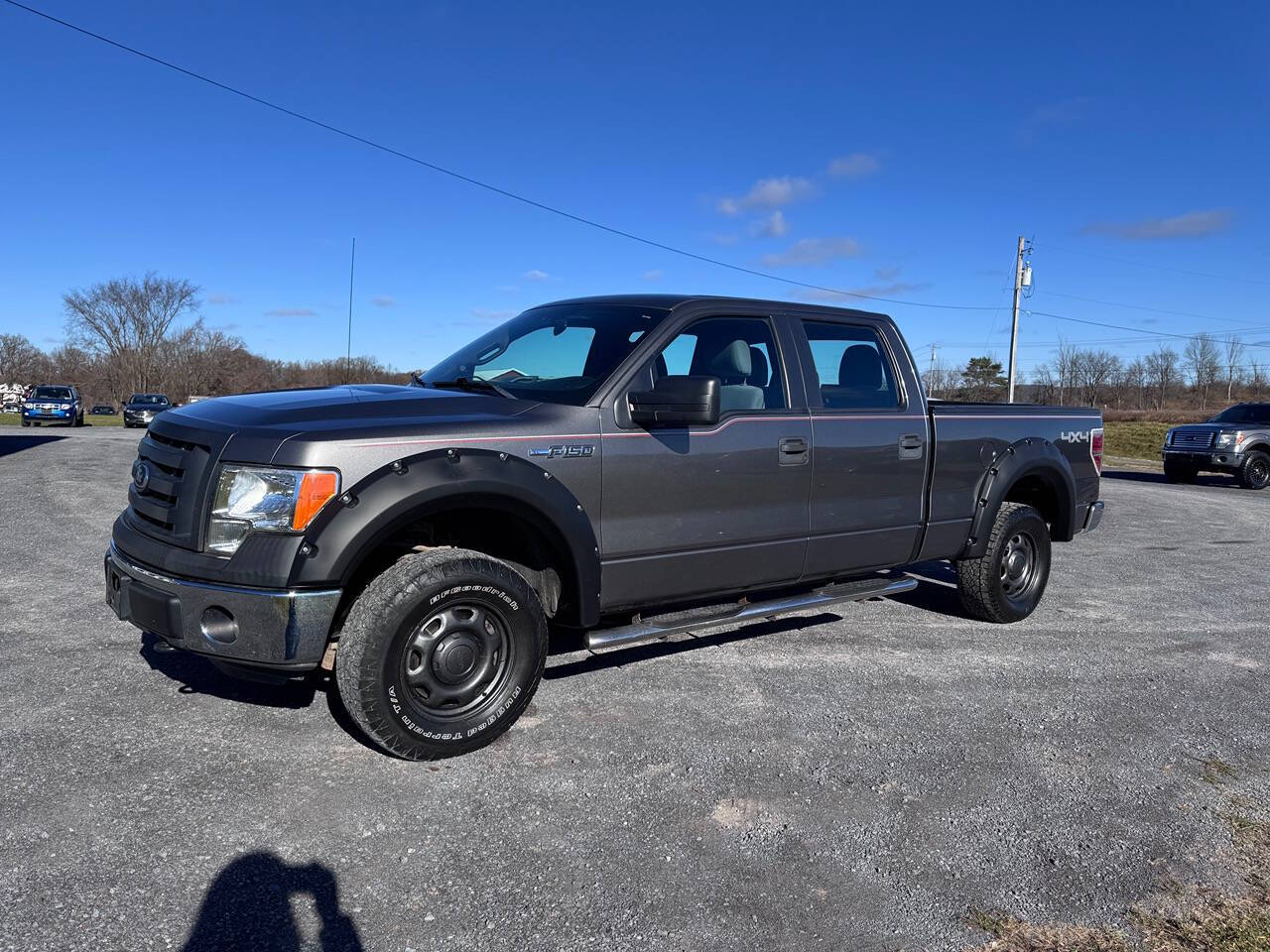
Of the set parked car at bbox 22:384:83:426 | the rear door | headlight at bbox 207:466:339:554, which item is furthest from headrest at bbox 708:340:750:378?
parked car at bbox 22:384:83:426

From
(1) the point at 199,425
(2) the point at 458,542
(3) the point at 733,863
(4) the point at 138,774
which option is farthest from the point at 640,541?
(4) the point at 138,774

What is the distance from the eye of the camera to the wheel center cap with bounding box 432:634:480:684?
3703 millimetres

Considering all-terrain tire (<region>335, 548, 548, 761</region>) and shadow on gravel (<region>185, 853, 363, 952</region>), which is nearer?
shadow on gravel (<region>185, 853, 363, 952</region>)

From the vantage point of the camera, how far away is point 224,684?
445 centimetres

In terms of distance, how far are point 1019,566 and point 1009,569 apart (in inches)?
4.1

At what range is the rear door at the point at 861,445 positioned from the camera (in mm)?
4949

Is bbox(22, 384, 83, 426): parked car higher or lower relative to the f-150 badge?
lower

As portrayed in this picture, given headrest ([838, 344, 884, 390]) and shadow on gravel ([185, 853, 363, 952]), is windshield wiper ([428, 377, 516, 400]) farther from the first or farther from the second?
shadow on gravel ([185, 853, 363, 952])

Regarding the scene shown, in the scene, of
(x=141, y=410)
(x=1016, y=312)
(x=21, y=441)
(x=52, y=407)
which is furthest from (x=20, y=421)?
(x=1016, y=312)

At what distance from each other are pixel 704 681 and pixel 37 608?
425cm

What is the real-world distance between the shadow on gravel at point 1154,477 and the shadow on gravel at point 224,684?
18.6 metres

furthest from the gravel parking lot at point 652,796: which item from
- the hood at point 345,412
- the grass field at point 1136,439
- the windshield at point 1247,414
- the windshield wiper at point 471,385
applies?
the grass field at point 1136,439

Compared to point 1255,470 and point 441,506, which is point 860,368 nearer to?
point 441,506

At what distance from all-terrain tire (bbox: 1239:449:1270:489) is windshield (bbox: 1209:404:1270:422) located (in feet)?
3.79
